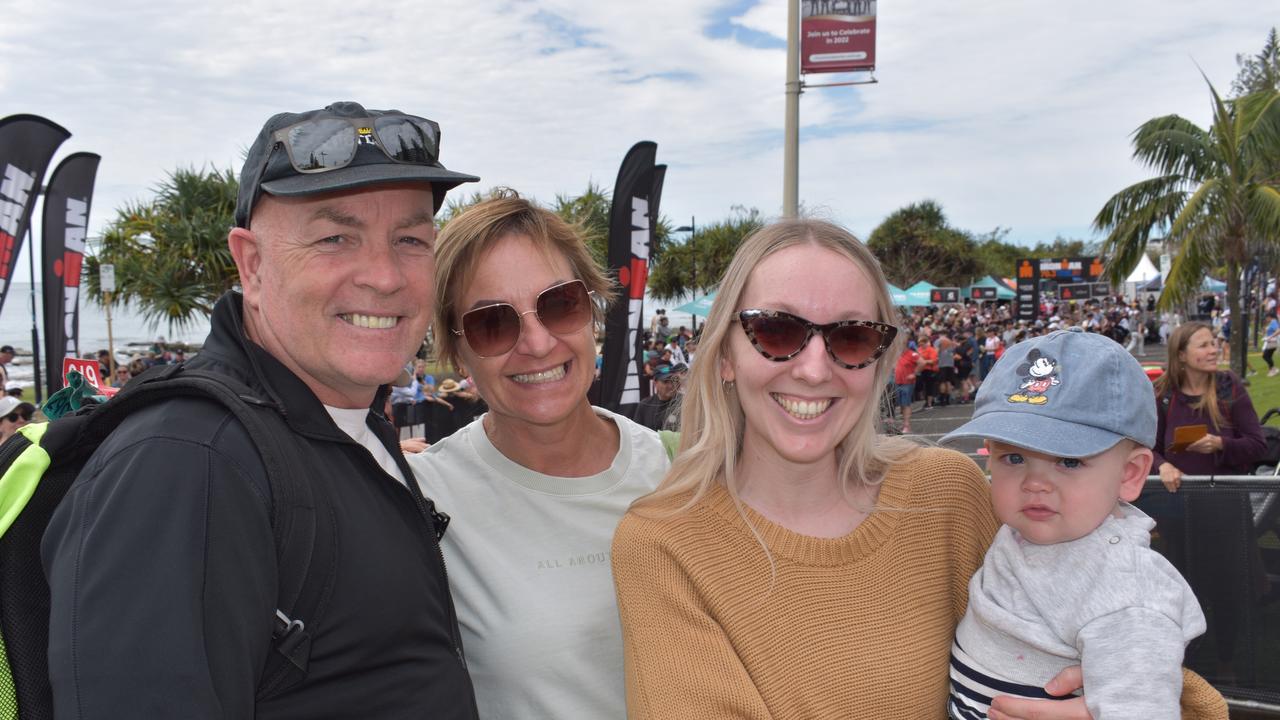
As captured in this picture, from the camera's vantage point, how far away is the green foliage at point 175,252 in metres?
24.0

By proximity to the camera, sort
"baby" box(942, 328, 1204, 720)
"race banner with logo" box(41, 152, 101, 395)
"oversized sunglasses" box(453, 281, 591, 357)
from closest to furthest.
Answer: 1. "baby" box(942, 328, 1204, 720)
2. "oversized sunglasses" box(453, 281, 591, 357)
3. "race banner with logo" box(41, 152, 101, 395)

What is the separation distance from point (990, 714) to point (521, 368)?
4.70 feet

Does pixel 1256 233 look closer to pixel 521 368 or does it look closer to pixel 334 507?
pixel 521 368

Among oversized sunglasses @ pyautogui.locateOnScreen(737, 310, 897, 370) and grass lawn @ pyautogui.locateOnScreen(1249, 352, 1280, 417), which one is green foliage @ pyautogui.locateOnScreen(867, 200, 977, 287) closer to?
grass lawn @ pyautogui.locateOnScreen(1249, 352, 1280, 417)

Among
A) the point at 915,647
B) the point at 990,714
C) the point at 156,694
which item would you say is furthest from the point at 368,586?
the point at 990,714

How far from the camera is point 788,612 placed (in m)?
1.80

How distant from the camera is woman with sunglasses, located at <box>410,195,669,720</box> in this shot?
2.10 metres

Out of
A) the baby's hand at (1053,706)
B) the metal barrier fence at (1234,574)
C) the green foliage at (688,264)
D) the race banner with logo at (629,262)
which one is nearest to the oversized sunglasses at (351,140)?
the baby's hand at (1053,706)

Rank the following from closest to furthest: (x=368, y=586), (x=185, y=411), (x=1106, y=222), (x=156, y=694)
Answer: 1. (x=156, y=694)
2. (x=185, y=411)
3. (x=368, y=586)
4. (x=1106, y=222)

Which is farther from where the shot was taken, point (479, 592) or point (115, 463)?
point (479, 592)

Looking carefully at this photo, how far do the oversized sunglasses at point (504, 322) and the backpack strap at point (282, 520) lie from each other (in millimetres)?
956

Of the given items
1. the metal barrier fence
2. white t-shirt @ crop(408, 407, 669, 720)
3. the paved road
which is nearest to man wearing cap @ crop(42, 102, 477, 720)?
white t-shirt @ crop(408, 407, 669, 720)

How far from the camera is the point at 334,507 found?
1557 millimetres

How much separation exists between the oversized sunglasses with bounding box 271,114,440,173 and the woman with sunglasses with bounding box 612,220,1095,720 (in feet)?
2.59
